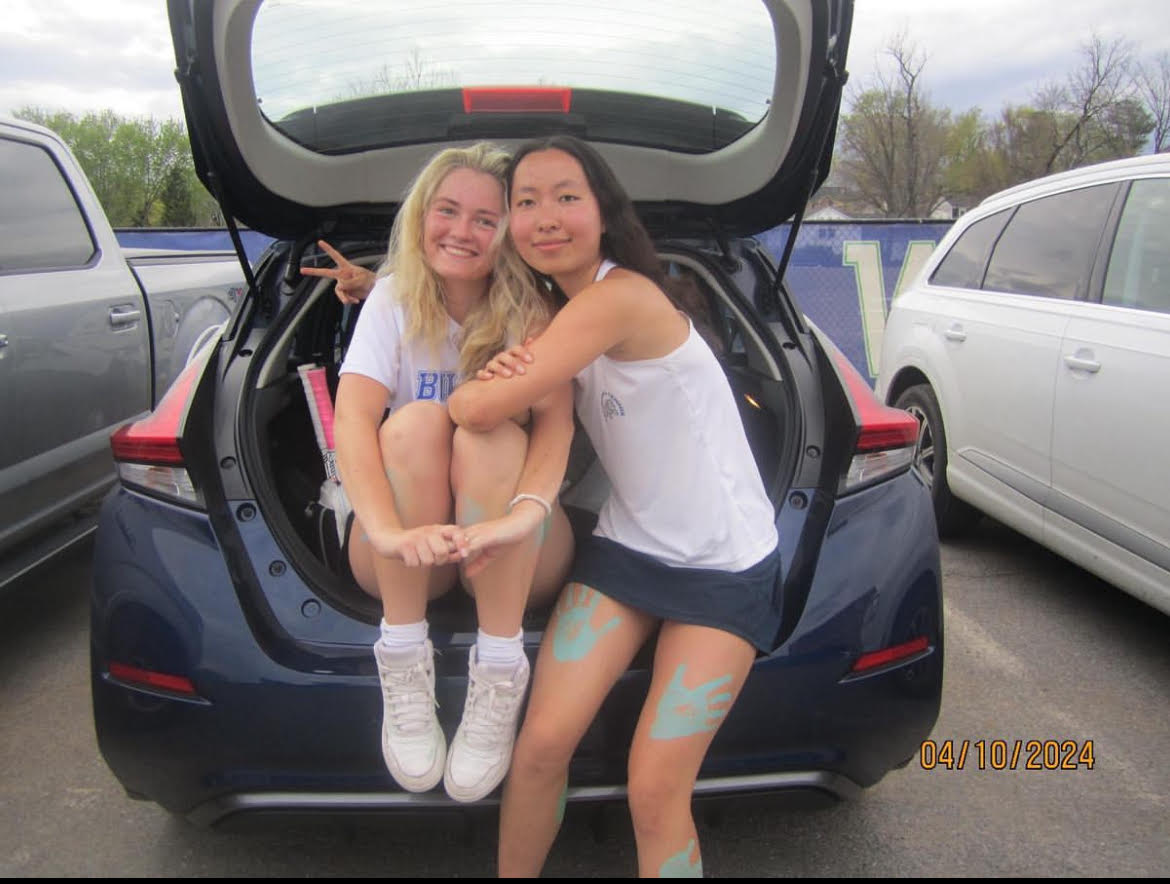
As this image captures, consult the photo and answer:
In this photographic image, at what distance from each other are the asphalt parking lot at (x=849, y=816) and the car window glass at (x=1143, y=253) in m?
1.30

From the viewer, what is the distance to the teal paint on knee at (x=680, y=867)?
182 cm

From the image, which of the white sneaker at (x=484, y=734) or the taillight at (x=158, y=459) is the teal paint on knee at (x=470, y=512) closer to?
the white sneaker at (x=484, y=734)

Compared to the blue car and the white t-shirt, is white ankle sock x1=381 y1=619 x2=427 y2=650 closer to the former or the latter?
the blue car

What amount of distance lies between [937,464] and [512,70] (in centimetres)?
302

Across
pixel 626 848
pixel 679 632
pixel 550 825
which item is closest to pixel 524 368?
pixel 679 632

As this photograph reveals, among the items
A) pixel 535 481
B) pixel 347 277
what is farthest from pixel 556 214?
pixel 347 277

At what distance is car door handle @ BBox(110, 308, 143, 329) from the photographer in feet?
13.8

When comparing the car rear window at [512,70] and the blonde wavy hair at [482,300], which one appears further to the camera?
the car rear window at [512,70]

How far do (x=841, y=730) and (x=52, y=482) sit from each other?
123 inches

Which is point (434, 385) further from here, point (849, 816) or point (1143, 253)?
point (1143, 253)

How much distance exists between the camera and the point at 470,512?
6.30ft
